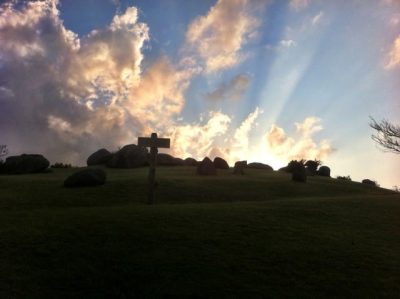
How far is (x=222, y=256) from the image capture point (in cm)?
1628

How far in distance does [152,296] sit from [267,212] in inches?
472

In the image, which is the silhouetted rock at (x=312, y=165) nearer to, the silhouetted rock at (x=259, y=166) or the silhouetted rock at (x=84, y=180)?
the silhouetted rock at (x=259, y=166)

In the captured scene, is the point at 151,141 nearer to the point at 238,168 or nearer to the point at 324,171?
the point at 238,168

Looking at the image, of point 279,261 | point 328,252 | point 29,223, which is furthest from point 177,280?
point 29,223

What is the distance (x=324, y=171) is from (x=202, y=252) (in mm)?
46805

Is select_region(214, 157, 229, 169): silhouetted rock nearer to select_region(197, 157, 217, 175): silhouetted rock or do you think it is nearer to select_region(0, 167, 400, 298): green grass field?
select_region(197, 157, 217, 175): silhouetted rock

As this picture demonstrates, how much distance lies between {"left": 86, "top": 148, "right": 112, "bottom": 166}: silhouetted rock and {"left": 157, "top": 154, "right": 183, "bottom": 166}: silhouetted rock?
631 centimetres

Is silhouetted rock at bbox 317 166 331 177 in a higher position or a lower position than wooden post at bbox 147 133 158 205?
Result: higher

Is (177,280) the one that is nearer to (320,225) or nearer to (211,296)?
(211,296)

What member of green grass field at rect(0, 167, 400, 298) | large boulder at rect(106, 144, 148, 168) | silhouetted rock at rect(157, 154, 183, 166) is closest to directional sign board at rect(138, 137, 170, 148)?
green grass field at rect(0, 167, 400, 298)

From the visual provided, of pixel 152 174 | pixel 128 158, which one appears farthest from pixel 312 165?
pixel 152 174

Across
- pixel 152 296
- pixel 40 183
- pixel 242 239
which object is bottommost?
pixel 152 296

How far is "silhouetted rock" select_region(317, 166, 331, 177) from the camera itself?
2373 inches

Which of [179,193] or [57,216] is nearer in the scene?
[57,216]
